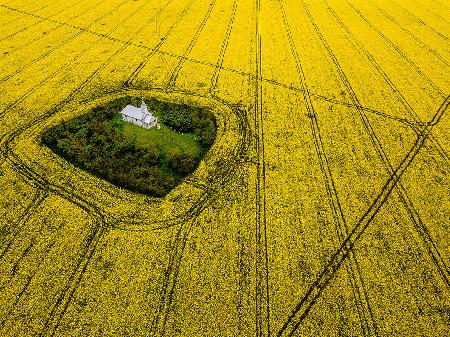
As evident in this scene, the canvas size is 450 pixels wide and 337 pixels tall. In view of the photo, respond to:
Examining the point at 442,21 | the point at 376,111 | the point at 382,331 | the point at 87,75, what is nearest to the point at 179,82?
the point at 87,75

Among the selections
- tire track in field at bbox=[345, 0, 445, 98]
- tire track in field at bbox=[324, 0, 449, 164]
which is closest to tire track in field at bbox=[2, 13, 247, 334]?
tire track in field at bbox=[324, 0, 449, 164]

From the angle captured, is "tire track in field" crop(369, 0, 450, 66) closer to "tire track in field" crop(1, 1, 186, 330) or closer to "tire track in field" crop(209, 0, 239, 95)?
"tire track in field" crop(209, 0, 239, 95)

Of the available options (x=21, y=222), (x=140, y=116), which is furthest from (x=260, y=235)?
(x=21, y=222)

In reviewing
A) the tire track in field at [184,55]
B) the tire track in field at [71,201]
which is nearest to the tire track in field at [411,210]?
the tire track in field at [184,55]

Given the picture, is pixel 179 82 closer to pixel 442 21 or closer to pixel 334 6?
pixel 334 6

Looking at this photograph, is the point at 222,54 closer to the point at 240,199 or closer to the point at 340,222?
the point at 240,199

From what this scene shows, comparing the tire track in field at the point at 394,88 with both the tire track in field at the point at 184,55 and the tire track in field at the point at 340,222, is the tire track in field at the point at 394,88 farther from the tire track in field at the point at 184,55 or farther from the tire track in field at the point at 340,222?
the tire track in field at the point at 184,55

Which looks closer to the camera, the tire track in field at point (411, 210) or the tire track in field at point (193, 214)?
the tire track in field at point (193, 214)
